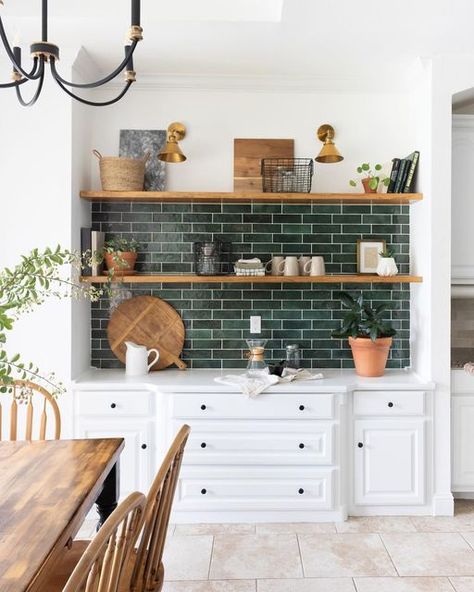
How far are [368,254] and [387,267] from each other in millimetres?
243

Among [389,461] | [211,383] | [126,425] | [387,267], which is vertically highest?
[387,267]

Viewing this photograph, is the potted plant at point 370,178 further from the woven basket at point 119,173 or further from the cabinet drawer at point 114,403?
the cabinet drawer at point 114,403

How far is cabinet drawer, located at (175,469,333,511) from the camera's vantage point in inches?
124

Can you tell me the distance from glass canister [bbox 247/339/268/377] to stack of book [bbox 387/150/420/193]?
124 centimetres

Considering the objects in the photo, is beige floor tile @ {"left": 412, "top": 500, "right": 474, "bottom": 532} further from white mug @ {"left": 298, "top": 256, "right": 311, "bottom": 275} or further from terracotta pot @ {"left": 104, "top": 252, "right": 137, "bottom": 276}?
terracotta pot @ {"left": 104, "top": 252, "right": 137, "bottom": 276}

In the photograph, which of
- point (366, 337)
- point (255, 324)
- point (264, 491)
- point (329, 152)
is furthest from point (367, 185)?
point (264, 491)

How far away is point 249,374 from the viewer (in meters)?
3.31

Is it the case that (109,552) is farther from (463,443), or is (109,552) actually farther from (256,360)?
(463,443)

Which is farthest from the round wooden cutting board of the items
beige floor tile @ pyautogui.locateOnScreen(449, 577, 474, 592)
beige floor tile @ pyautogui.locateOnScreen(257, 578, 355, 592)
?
beige floor tile @ pyautogui.locateOnScreen(449, 577, 474, 592)

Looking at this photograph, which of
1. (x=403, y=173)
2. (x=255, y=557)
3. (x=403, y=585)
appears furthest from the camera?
(x=403, y=173)

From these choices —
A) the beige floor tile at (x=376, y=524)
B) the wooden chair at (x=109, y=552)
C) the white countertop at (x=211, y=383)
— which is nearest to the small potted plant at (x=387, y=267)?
the white countertop at (x=211, y=383)

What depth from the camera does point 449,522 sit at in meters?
3.18

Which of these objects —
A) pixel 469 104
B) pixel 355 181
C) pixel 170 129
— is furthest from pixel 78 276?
pixel 469 104

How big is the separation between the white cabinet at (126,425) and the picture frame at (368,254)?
5.13 feet
